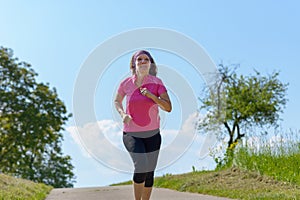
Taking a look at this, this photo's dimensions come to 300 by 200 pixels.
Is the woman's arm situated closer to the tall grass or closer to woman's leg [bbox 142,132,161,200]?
woman's leg [bbox 142,132,161,200]

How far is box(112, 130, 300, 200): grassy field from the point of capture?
429 inches

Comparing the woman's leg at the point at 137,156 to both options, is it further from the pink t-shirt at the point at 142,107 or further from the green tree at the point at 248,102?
the green tree at the point at 248,102

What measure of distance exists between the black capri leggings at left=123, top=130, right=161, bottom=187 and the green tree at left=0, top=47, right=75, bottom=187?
75.6ft

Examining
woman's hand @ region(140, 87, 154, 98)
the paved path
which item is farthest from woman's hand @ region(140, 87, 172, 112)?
the paved path

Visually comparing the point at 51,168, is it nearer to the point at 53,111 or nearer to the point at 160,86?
the point at 53,111

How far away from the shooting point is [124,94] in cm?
566

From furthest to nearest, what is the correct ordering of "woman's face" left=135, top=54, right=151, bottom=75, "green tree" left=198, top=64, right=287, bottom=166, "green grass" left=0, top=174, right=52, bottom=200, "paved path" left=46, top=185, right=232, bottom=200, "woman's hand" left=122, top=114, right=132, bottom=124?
"green tree" left=198, top=64, right=287, bottom=166 < "paved path" left=46, top=185, right=232, bottom=200 < "green grass" left=0, top=174, right=52, bottom=200 < "woman's face" left=135, top=54, right=151, bottom=75 < "woman's hand" left=122, top=114, right=132, bottom=124

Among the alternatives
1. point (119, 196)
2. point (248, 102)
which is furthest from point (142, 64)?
point (248, 102)

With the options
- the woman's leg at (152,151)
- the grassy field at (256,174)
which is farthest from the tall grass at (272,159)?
the woman's leg at (152,151)

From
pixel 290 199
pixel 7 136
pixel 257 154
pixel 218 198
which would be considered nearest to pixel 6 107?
pixel 7 136

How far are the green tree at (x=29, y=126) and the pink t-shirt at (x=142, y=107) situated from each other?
908 inches

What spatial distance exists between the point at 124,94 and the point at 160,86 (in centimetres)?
41

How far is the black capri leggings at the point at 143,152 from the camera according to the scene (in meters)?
5.45

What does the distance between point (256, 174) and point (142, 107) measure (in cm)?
742
